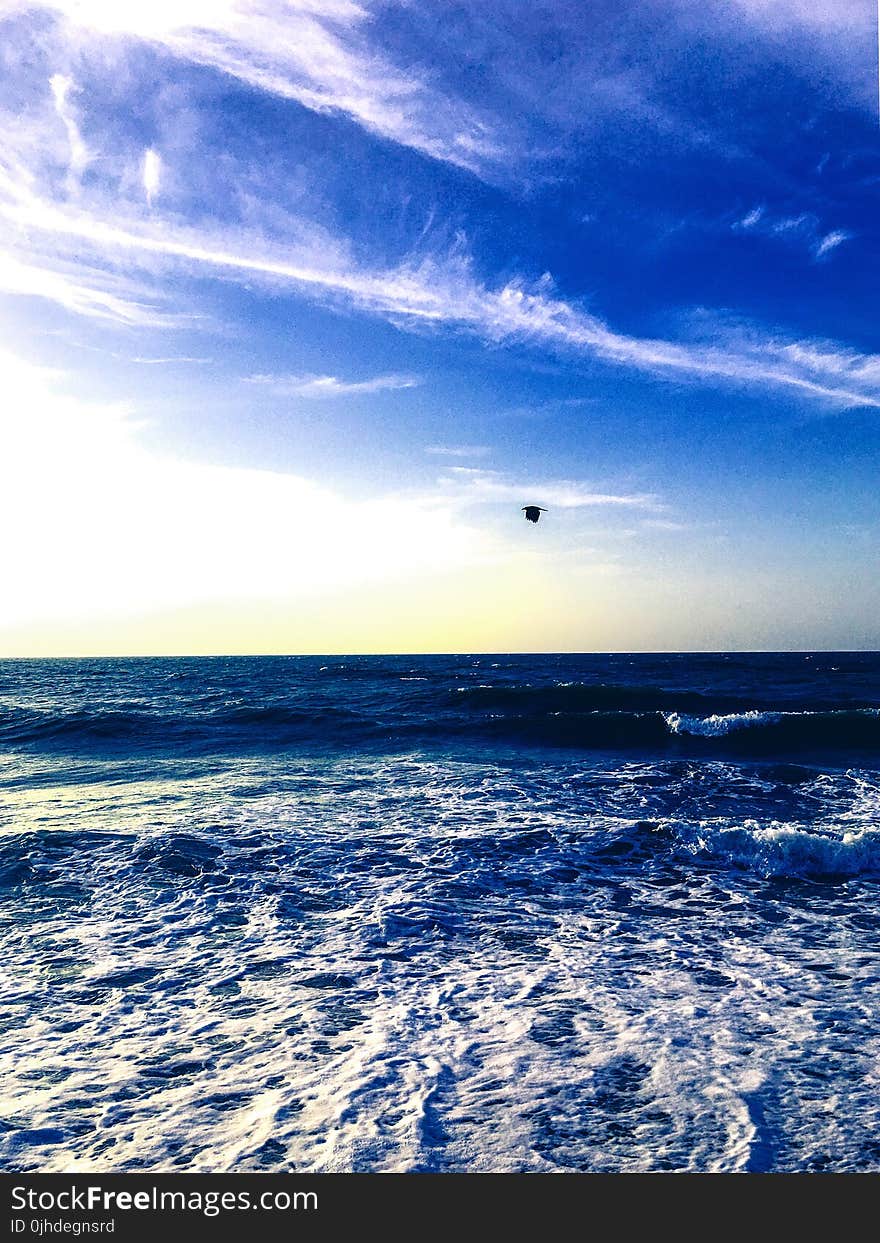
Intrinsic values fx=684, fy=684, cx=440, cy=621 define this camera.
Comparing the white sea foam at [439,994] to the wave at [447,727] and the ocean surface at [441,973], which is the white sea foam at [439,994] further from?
the wave at [447,727]

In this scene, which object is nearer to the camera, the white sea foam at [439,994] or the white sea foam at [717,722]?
the white sea foam at [439,994]

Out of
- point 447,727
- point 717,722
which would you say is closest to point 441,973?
point 447,727

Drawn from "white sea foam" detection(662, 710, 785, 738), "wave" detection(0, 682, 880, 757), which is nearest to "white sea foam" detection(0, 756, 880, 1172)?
"wave" detection(0, 682, 880, 757)

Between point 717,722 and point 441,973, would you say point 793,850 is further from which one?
point 717,722

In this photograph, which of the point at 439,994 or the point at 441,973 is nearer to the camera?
→ the point at 439,994

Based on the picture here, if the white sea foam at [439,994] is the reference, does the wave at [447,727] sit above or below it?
below

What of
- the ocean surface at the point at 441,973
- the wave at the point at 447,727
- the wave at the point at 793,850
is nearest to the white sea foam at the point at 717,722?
the wave at the point at 447,727

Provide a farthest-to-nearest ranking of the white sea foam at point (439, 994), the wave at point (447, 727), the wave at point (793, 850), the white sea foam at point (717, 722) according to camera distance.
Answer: the white sea foam at point (717, 722) → the wave at point (447, 727) → the wave at point (793, 850) → the white sea foam at point (439, 994)

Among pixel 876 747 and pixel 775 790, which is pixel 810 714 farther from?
pixel 775 790

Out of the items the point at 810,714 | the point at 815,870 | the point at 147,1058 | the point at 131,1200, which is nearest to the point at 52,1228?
the point at 131,1200

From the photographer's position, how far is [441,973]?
6.12 m

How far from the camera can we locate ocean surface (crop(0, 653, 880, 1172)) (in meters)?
3.93

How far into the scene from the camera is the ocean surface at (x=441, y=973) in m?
3.93

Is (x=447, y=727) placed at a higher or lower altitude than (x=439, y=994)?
lower
